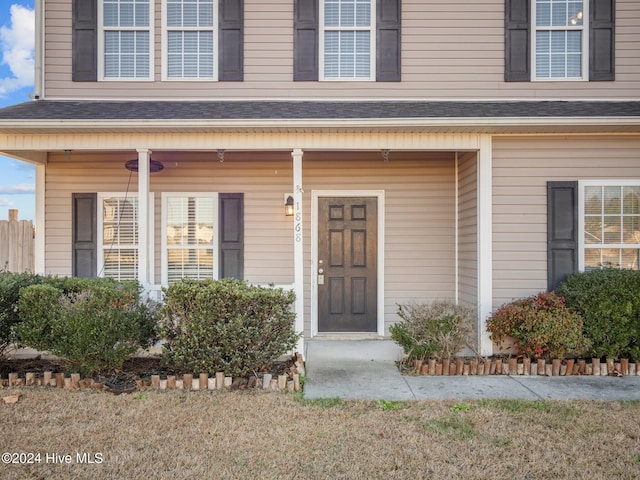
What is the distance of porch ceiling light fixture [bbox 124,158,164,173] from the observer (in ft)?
21.0

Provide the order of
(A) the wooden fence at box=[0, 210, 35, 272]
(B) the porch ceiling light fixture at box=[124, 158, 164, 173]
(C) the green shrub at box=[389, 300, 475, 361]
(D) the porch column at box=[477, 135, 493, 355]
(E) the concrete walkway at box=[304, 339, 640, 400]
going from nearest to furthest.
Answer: (E) the concrete walkway at box=[304, 339, 640, 400] < (C) the green shrub at box=[389, 300, 475, 361] < (D) the porch column at box=[477, 135, 493, 355] < (B) the porch ceiling light fixture at box=[124, 158, 164, 173] < (A) the wooden fence at box=[0, 210, 35, 272]

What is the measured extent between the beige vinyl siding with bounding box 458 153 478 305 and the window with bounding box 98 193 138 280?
15.4ft

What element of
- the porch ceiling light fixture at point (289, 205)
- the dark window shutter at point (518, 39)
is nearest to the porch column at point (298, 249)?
the porch ceiling light fixture at point (289, 205)

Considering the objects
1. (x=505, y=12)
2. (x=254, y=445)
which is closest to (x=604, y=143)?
(x=505, y=12)

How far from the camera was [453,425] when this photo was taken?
3742mm

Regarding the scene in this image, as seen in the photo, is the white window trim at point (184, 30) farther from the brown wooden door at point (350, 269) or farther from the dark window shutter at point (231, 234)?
the brown wooden door at point (350, 269)

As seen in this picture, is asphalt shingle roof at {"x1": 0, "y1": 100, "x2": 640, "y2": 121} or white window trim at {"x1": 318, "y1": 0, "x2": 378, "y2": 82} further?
white window trim at {"x1": 318, "y1": 0, "x2": 378, "y2": 82}

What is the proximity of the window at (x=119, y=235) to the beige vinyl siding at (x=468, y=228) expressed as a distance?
4706 millimetres

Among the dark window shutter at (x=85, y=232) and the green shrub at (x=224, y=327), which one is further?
the dark window shutter at (x=85, y=232)

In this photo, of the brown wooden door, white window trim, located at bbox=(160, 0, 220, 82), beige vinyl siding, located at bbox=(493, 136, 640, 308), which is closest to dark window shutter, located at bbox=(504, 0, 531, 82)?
beige vinyl siding, located at bbox=(493, 136, 640, 308)

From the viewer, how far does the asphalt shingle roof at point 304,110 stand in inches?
217

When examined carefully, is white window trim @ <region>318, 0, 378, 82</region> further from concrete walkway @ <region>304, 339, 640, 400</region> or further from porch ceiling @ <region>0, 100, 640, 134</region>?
concrete walkway @ <region>304, 339, 640, 400</region>

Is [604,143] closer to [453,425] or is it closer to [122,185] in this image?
[453,425]

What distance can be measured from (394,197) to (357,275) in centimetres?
127
